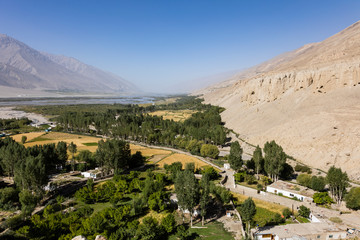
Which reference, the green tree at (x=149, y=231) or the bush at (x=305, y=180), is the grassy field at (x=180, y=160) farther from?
the green tree at (x=149, y=231)

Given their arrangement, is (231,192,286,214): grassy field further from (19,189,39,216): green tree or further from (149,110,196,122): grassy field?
(149,110,196,122): grassy field

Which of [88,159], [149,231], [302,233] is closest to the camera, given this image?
[149,231]

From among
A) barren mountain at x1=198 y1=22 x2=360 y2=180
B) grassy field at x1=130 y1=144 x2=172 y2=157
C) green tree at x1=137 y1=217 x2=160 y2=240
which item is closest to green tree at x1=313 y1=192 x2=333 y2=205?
barren mountain at x1=198 y1=22 x2=360 y2=180

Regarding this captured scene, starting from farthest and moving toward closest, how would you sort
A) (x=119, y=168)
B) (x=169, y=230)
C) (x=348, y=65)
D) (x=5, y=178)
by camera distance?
(x=348, y=65), (x=119, y=168), (x=5, y=178), (x=169, y=230)

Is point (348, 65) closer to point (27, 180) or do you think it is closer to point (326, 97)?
point (326, 97)

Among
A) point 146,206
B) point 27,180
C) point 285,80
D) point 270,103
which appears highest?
point 285,80

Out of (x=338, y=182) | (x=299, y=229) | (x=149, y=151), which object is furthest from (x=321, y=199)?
(x=149, y=151)

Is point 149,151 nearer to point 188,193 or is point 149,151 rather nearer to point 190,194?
point 188,193

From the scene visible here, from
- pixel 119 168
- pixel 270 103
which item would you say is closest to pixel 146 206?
pixel 119 168
